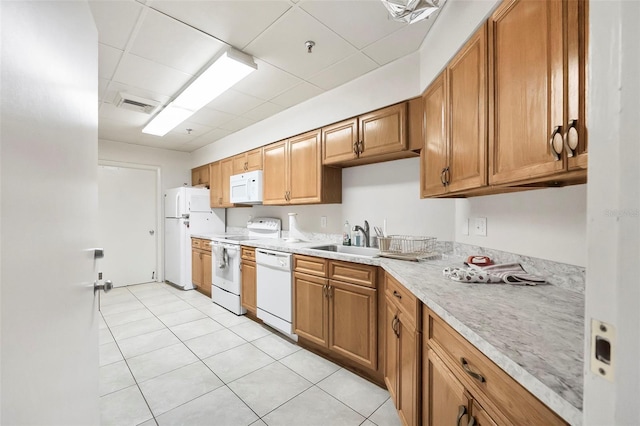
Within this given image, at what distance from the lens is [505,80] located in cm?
118

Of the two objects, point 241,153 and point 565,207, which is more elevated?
point 241,153

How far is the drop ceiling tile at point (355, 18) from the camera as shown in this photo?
5.32ft

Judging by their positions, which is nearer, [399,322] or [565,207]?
[565,207]

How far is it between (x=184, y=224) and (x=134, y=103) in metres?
2.03

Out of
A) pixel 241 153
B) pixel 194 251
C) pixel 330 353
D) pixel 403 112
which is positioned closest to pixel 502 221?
pixel 403 112

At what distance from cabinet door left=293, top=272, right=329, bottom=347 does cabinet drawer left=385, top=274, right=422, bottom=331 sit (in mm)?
650

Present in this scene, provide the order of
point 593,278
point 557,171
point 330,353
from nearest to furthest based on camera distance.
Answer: point 593,278, point 557,171, point 330,353

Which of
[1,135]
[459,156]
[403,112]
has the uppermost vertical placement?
[403,112]

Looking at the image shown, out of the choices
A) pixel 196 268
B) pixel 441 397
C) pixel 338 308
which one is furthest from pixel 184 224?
pixel 441 397

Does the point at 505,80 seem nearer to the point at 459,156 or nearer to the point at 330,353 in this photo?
the point at 459,156

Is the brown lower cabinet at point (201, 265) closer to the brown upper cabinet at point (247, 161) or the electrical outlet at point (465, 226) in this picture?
the brown upper cabinet at point (247, 161)

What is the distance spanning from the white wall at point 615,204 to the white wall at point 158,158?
560 centimetres

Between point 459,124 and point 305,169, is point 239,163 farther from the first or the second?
point 459,124

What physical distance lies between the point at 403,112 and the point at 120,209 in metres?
4.84
